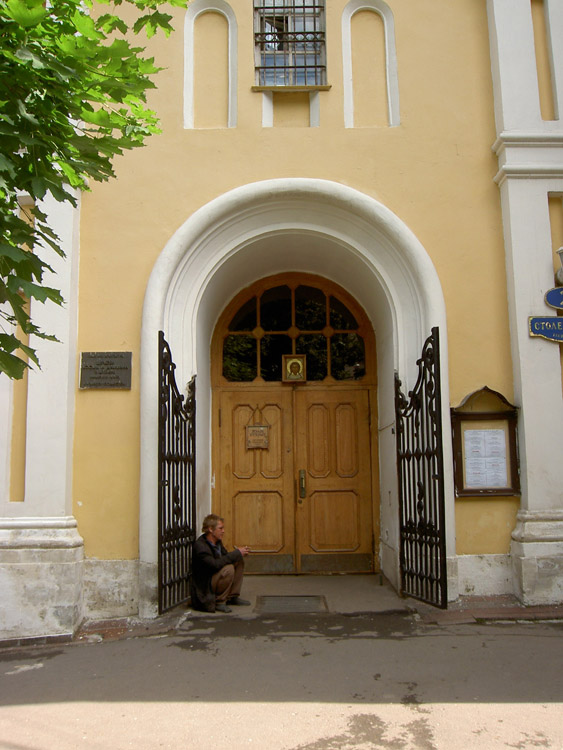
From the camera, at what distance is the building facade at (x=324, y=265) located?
5953mm

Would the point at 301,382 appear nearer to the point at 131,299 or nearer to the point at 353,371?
the point at 353,371

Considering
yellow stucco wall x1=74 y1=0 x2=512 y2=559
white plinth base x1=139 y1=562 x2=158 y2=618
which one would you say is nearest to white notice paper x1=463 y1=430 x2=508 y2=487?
yellow stucco wall x1=74 y1=0 x2=512 y2=559

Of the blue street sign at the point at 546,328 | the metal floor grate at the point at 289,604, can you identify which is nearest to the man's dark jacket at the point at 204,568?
the metal floor grate at the point at 289,604

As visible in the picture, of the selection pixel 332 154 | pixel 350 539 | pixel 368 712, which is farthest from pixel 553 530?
pixel 332 154

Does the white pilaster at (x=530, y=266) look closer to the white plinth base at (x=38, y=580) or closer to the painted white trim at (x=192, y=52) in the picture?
the painted white trim at (x=192, y=52)

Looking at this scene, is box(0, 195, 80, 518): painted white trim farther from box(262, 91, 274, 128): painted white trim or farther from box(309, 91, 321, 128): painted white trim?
box(309, 91, 321, 128): painted white trim

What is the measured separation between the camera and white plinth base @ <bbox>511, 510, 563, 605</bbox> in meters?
5.74

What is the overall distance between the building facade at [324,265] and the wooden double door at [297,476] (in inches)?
1.3

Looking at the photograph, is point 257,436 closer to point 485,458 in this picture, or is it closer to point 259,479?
point 259,479

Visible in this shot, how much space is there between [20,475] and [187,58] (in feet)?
14.5

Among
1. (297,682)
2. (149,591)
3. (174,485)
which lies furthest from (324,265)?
(297,682)

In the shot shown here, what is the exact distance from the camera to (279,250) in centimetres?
720

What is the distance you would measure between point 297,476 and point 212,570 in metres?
1.80

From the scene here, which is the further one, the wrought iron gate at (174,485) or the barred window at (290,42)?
the barred window at (290,42)
